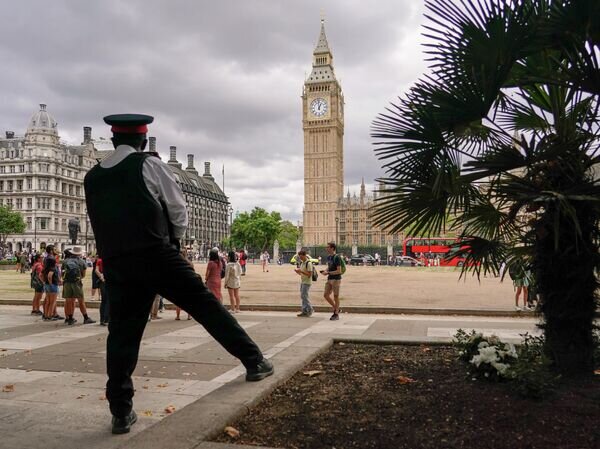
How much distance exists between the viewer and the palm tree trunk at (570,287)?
12.5 feet

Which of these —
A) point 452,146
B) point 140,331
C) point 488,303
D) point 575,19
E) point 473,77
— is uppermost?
point 575,19

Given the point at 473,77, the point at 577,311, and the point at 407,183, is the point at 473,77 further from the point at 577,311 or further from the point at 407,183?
the point at 577,311

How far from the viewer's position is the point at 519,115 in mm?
5191

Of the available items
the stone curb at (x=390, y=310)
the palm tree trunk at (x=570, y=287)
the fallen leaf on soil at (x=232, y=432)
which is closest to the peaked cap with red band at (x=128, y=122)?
the fallen leaf on soil at (x=232, y=432)

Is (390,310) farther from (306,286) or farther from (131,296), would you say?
(131,296)

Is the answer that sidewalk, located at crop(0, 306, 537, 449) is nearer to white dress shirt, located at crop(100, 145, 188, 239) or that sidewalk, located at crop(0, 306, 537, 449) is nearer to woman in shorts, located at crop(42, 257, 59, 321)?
woman in shorts, located at crop(42, 257, 59, 321)

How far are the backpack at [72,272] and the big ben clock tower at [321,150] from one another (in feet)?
336

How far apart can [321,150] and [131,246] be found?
364 feet

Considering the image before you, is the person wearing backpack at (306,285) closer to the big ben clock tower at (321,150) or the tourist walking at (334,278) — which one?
the tourist walking at (334,278)

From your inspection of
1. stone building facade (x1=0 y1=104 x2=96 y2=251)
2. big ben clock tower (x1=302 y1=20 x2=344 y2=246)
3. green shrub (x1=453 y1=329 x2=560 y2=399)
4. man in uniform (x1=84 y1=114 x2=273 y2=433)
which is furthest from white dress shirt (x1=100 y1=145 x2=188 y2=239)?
big ben clock tower (x1=302 y1=20 x2=344 y2=246)

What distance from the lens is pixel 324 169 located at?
113438mm

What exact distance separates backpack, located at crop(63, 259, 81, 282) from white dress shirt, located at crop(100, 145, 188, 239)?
7.64 meters

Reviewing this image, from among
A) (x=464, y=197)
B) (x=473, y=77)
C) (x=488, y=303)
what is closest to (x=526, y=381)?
(x=464, y=197)

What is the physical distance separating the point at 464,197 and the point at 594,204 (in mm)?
1021
